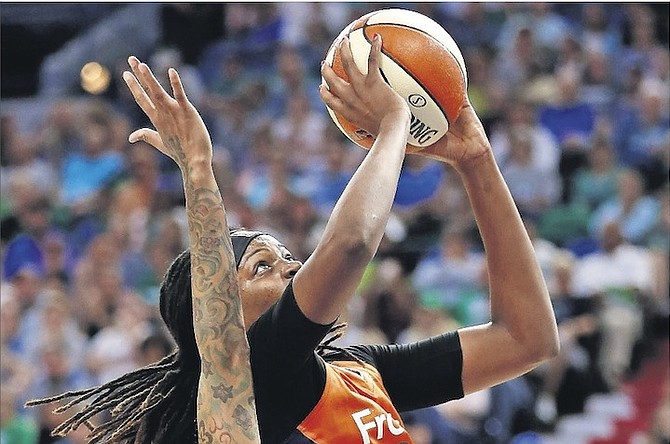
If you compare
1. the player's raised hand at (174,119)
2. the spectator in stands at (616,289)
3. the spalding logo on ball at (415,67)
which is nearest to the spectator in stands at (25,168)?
the spectator in stands at (616,289)

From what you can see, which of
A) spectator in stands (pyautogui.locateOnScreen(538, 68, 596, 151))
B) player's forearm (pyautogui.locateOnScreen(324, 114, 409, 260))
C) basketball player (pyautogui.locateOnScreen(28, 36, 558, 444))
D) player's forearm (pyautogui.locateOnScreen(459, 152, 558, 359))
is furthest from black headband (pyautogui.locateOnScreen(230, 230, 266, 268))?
spectator in stands (pyautogui.locateOnScreen(538, 68, 596, 151))

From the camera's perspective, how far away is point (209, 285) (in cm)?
264

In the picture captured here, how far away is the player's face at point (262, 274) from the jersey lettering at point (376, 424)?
0.35 meters

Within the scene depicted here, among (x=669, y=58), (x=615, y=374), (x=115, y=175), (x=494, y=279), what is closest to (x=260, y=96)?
(x=115, y=175)

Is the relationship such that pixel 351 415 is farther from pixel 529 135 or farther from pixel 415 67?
pixel 529 135

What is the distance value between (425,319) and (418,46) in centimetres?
536

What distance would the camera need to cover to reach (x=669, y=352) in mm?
8375

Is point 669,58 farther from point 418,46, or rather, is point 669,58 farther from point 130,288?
point 418,46

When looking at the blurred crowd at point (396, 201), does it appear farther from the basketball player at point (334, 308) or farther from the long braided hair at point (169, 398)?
the long braided hair at point (169, 398)

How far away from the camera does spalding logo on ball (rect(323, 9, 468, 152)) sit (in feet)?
9.38

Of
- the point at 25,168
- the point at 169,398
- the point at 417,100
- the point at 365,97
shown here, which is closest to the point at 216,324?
the point at 169,398

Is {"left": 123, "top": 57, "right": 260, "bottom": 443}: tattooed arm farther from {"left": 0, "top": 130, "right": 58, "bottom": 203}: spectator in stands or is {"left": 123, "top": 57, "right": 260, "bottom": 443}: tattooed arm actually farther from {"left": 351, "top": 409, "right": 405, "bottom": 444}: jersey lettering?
{"left": 0, "top": 130, "right": 58, "bottom": 203}: spectator in stands

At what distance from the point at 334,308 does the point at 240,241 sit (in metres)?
0.53

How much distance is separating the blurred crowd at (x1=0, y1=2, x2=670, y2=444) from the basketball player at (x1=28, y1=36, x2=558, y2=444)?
4.13 metres
